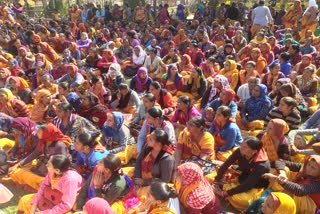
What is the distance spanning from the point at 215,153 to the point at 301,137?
120 cm

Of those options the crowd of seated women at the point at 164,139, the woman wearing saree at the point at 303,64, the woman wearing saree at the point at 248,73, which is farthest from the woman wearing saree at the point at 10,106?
the woman wearing saree at the point at 303,64

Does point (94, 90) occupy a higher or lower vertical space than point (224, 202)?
higher

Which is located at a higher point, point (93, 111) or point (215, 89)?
point (215, 89)

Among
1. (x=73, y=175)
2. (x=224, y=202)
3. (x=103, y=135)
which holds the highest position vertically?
(x=73, y=175)

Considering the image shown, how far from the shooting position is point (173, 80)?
24.3ft

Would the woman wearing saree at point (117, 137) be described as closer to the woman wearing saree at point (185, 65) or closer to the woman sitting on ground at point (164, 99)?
the woman sitting on ground at point (164, 99)

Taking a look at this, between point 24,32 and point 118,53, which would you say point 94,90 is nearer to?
point 118,53

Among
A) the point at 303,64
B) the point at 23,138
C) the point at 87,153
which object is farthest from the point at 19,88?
the point at 303,64

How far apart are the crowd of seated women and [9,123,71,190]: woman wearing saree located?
13 millimetres

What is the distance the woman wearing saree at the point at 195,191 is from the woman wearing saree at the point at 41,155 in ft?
5.07

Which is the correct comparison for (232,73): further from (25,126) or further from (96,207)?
(96,207)

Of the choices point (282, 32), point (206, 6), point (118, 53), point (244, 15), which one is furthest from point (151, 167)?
point (206, 6)

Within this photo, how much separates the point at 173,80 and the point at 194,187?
14.0ft

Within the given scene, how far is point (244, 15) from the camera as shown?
14.1m
